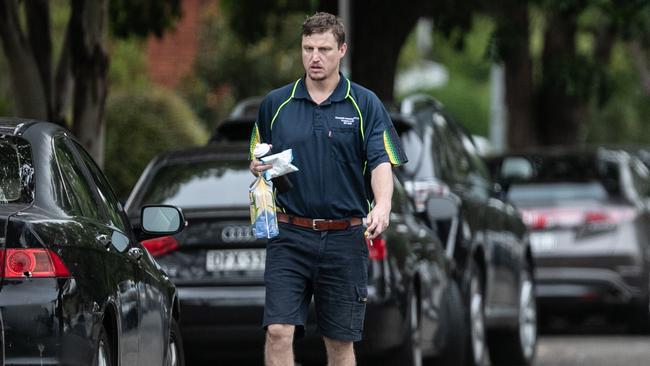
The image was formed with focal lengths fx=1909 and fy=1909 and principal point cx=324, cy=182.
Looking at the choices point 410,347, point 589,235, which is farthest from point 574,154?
point 410,347

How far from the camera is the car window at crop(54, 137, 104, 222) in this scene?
6.80m

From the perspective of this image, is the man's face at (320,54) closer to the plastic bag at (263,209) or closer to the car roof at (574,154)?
the plastic bag at (263,209)

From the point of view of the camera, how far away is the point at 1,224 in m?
6.11

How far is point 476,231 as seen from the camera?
1307cm

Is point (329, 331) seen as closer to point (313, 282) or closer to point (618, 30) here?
point (313, 282)

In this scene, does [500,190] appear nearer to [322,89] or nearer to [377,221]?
[322,89]

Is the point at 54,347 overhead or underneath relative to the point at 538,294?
overhead

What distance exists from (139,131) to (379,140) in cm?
1452

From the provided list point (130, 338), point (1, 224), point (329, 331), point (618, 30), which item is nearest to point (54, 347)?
point (1, 224)

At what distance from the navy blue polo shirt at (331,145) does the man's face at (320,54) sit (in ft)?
0.46

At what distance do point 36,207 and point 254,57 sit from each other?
25293mm

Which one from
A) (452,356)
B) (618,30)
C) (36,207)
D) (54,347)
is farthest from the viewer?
(618,30)

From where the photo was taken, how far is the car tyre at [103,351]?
644cm

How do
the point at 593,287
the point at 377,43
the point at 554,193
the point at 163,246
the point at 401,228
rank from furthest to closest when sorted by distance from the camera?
the point at 377,43 → the point at 554,193 → the point at 593,287 → the point at 401,228 → the point at 163,246
